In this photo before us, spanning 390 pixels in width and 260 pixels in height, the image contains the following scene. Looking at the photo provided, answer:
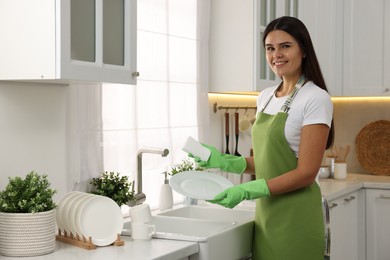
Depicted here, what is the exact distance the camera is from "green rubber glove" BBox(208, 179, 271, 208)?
239 centimetres

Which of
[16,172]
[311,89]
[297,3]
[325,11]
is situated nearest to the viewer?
[16,172]

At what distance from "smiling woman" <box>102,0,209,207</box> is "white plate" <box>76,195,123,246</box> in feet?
1.97

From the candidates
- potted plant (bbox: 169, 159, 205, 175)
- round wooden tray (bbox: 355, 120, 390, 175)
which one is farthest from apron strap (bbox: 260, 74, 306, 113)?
round wooden tray (bbox: 355, 120, 390, 175)

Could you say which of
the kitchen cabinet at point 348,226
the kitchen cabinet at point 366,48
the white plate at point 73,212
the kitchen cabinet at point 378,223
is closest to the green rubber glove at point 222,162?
the white plate at point 73,212

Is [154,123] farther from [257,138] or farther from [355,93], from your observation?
[355,93]

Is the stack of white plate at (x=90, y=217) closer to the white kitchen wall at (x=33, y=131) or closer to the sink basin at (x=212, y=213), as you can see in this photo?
the white kitchen wall at (x=33, y=131)

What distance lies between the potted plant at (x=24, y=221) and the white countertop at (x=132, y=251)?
3 cm

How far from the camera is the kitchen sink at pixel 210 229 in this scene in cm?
232

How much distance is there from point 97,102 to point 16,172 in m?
0.59

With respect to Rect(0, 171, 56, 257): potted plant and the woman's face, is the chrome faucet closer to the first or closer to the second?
the woman's face

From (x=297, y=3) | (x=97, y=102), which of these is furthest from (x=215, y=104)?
(x=97, y=102)

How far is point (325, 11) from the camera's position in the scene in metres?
4.35

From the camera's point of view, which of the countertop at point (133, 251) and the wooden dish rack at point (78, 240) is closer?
the countertop at point (133, 251)

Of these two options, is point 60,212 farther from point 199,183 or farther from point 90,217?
point 199,183
